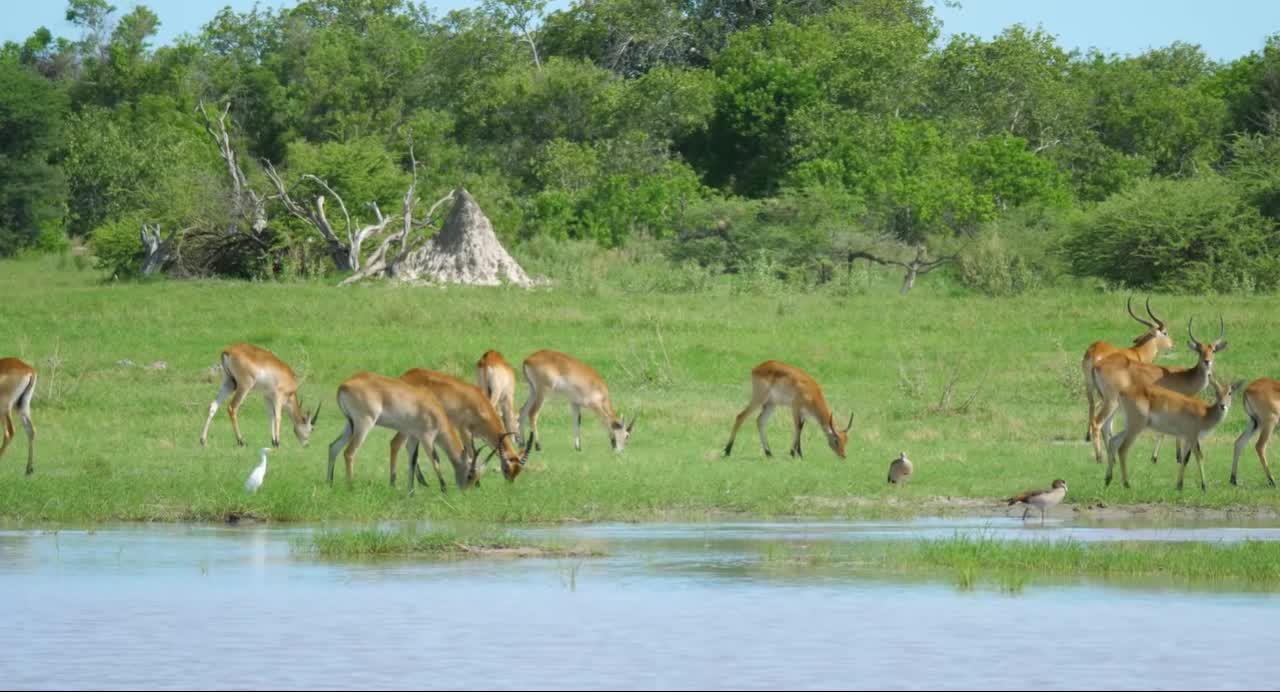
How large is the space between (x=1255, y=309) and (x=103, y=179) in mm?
27837

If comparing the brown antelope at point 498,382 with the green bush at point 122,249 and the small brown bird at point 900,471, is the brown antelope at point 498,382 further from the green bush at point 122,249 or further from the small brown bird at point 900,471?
the green bush at point 122,249

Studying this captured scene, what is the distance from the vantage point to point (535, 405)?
1617 centimetres

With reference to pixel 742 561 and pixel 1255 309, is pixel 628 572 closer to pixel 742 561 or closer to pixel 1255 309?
pixel 742 561

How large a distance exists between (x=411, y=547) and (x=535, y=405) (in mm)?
5363

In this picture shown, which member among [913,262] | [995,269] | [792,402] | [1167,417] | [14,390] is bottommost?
[14,390]

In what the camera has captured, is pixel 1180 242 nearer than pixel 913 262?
Yes

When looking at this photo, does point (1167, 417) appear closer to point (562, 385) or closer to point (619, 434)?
point (619, 434)

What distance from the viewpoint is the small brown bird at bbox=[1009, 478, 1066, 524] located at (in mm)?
12312

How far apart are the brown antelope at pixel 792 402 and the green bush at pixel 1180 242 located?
13.9m

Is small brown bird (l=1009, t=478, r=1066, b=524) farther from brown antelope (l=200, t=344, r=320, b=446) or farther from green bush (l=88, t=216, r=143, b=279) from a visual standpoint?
green bush (l=88, t=216, r=143, b=279)

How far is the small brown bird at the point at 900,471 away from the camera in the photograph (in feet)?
44.4

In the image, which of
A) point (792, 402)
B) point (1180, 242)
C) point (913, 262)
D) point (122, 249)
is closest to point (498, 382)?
point (792, 402)

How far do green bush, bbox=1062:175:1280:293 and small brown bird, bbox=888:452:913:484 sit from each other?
15.8 m

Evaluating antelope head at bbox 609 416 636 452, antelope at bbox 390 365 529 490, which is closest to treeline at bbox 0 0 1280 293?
antelope head at bbox 609 416 636 452
